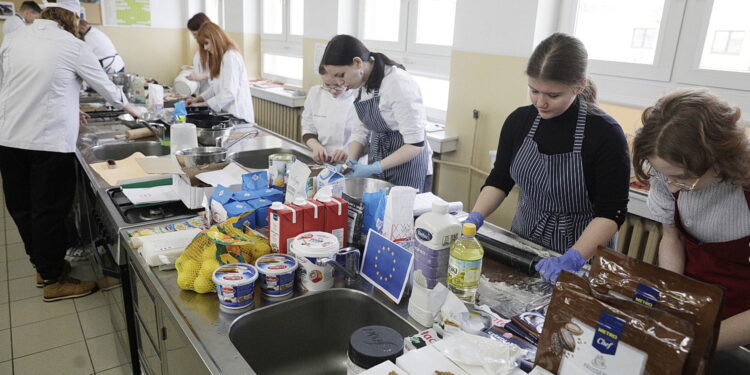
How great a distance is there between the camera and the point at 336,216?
4.81 ft

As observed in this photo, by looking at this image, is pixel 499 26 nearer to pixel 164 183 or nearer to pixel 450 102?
pixel 450 102

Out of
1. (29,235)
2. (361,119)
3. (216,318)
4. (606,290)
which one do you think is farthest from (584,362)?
(29,235)

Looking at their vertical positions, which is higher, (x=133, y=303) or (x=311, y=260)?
(x=311, y=260)

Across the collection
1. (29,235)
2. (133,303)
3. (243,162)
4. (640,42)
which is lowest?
(29,235)

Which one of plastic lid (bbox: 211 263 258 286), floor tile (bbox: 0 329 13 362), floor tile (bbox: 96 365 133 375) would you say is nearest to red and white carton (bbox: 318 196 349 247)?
plastic lid (bbox: 211 263 258 286)

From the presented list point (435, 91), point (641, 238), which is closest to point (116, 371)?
point (641, 238)

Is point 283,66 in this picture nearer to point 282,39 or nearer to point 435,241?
point 282,39

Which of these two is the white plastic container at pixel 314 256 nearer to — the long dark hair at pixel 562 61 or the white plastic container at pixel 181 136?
the long dark hair at pixel 562 61

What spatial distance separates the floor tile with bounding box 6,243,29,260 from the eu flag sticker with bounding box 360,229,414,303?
3103mm

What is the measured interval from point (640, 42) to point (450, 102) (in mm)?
1248

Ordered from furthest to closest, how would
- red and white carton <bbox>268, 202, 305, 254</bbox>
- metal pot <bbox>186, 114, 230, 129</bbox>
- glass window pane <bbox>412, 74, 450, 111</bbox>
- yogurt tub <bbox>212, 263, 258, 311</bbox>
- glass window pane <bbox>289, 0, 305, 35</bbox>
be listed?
glass window pane <bbox>289, 0, 305, 35</bbox> < glass window pane <bbox>412, 74, 450, 111</bbox> < metal pot <bbox>186, 114, 230, 129</bbox> < red and white carton <bbox>268, 202, 305, 254</bbox> < yogurt tub <bbox>212, 263, 258, 311</bbox>

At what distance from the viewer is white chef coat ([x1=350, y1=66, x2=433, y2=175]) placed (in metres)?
2.31

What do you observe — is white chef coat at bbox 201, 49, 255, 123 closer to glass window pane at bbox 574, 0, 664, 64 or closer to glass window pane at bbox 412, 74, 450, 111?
glass window pane at bbox 412, 74, 450, 111

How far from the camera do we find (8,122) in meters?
2.57
